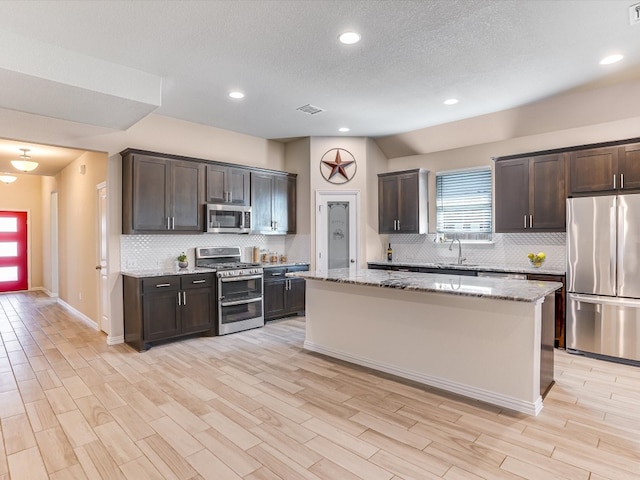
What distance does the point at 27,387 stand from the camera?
3.47m

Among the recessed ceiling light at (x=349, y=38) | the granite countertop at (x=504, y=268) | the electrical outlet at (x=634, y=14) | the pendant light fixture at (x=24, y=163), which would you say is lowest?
the granite countertop at (x=504, y=268)

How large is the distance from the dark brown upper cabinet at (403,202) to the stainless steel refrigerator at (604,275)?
2134mm

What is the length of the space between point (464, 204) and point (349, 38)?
3603 millimetres

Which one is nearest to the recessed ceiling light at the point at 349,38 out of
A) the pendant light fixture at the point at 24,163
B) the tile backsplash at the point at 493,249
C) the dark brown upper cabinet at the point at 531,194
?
the dark brown upper cabinet at the point at 531,194

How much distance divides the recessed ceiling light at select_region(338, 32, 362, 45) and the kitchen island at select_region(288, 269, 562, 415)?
7.08 ft

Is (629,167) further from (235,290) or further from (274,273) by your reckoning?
(235,290)

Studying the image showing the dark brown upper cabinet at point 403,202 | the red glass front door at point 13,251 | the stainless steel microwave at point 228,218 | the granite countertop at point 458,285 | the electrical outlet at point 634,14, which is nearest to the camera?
the electrical outlet at point 634,14

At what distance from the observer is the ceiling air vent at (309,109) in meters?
4.86

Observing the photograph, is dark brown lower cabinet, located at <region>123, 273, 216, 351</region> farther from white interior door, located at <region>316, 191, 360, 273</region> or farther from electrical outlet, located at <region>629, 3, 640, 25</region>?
electrical outlet, located at <region>629, 3, 640, 25</region>

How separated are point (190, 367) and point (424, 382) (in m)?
2.42

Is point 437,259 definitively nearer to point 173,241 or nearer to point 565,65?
point 565,65

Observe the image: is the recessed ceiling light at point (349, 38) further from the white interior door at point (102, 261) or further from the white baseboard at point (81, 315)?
the white baseboard at point (81, 315)

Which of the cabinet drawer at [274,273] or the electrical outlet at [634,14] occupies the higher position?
the electrical outlet at [634,14]

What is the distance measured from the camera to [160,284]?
15.3 feet
